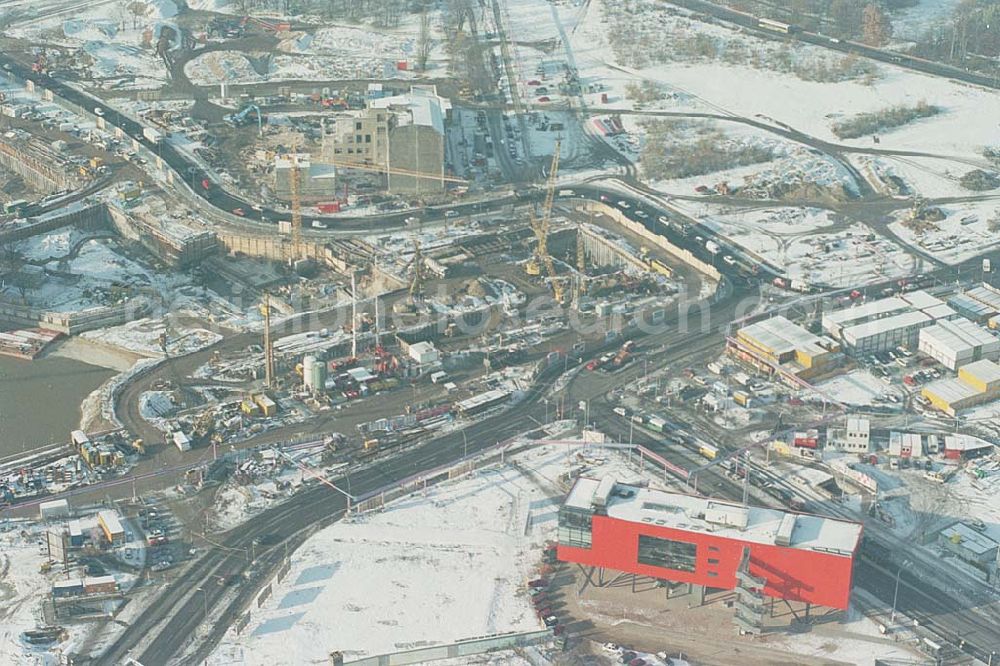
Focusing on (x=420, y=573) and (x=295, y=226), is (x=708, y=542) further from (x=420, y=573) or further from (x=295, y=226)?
(x=295, y=226)

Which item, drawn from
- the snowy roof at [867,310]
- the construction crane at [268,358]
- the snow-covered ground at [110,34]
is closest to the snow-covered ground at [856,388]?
the snowy roof at [867,310]

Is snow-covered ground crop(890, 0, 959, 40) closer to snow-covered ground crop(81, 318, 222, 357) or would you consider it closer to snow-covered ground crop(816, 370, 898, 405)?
snow-covered ground crop(816, 370, 898, 405)

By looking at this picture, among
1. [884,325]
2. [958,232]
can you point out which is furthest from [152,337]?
[958,232]

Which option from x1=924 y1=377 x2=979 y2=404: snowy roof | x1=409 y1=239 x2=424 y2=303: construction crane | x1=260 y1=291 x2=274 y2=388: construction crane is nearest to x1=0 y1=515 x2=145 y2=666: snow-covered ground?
x1=260 y1=291 x2=274 y2=388: construction crane

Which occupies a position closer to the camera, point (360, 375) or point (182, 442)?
point (182, 442)

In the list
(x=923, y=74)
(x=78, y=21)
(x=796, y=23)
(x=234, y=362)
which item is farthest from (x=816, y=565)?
(x=78, y=21)

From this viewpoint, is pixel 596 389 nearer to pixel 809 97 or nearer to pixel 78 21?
pixel 809 97

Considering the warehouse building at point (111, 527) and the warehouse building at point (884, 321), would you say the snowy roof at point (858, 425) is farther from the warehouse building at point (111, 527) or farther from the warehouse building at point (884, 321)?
the warehouse building at point (111, 527)
